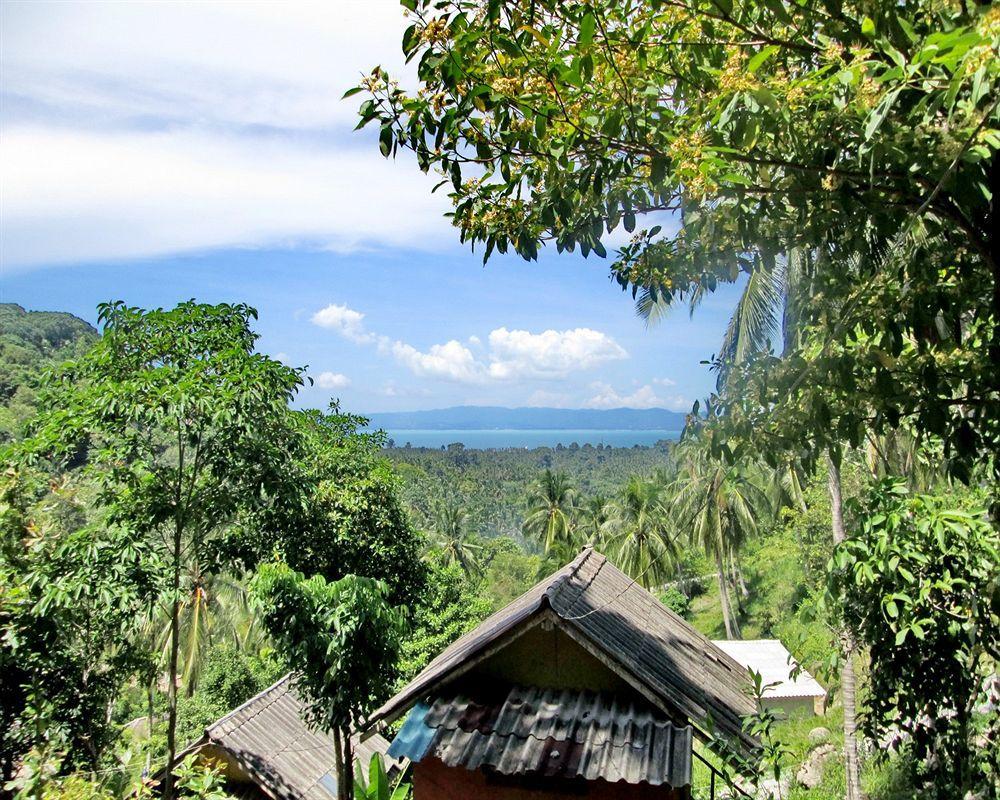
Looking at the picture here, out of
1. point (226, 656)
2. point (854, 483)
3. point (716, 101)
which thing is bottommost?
point (226, 656)

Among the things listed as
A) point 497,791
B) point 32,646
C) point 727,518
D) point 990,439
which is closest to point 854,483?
point 727,518

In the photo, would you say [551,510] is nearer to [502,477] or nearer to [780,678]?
[780,678]

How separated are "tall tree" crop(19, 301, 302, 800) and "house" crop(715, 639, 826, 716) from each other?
43.4 ft

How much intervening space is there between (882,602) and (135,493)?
7.54 metres

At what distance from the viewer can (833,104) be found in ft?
9.57

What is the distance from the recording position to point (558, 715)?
5.77 metres

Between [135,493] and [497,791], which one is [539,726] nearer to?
[497,791]

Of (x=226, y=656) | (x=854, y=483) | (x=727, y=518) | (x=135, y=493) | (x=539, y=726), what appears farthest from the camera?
(x=727, y=518)

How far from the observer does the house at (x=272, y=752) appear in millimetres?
12430

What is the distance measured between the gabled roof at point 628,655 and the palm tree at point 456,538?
94.3 feet

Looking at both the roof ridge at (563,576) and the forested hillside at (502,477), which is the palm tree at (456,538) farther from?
the roof ridge at (563,576)

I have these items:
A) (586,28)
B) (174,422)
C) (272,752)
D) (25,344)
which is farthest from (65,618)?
(25,344)

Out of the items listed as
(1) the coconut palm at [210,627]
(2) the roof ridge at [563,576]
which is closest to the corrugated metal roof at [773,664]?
(2) the roof ridge at [563,576]

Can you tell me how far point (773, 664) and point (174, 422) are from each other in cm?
2064
